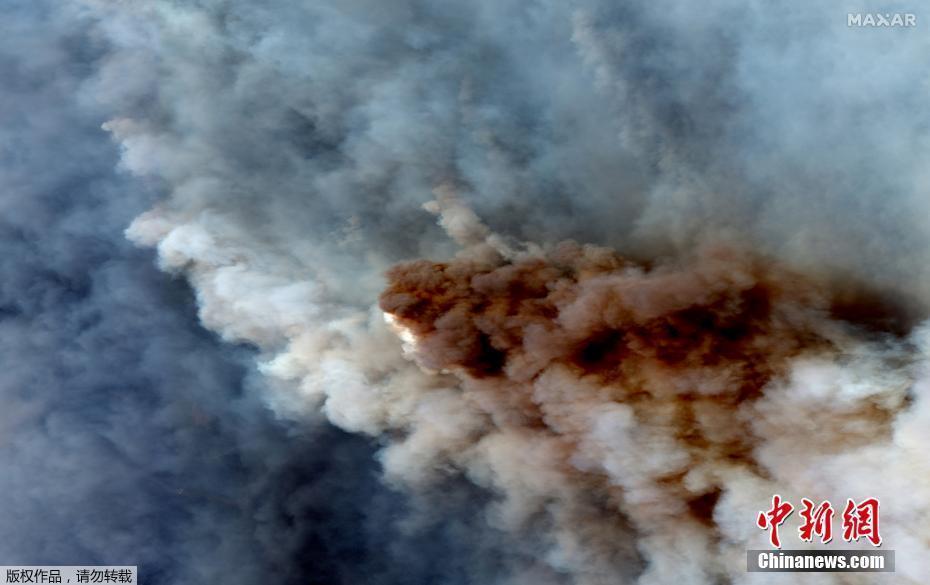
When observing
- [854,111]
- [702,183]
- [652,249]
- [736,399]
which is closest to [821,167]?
[854,111]

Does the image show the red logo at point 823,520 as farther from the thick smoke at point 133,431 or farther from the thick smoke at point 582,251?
the thick smoke at point 133,431

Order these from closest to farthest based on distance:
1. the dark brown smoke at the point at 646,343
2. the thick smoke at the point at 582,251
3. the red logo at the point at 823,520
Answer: the red logo at the point at 823,520 < the thick smoke at the point at 582,251 < the dark brown smoke at the point at 646,343

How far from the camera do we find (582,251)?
78.0 feet

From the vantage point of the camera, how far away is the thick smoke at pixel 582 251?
20219 mm

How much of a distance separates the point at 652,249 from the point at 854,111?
22.8ft

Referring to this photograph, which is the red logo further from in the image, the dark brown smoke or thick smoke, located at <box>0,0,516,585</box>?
thick smoke, located at <box>0,0,516,585</box>

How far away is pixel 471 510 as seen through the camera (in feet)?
77.4

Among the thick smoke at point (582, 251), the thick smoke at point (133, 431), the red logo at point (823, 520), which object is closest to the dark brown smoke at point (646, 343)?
the thick smoke at point (582, 251)

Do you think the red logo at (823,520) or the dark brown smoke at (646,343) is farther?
the dark brown smoke at (646,343)

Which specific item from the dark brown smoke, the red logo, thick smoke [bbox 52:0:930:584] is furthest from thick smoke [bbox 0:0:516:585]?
the red logo

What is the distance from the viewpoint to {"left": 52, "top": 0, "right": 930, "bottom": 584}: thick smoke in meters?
20.2

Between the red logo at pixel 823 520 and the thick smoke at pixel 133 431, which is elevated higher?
the thick smoke at pixel 133 431

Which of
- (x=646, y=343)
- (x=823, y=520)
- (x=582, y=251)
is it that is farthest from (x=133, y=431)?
(x=823, y=520)

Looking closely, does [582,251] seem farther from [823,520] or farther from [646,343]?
[823,520]
